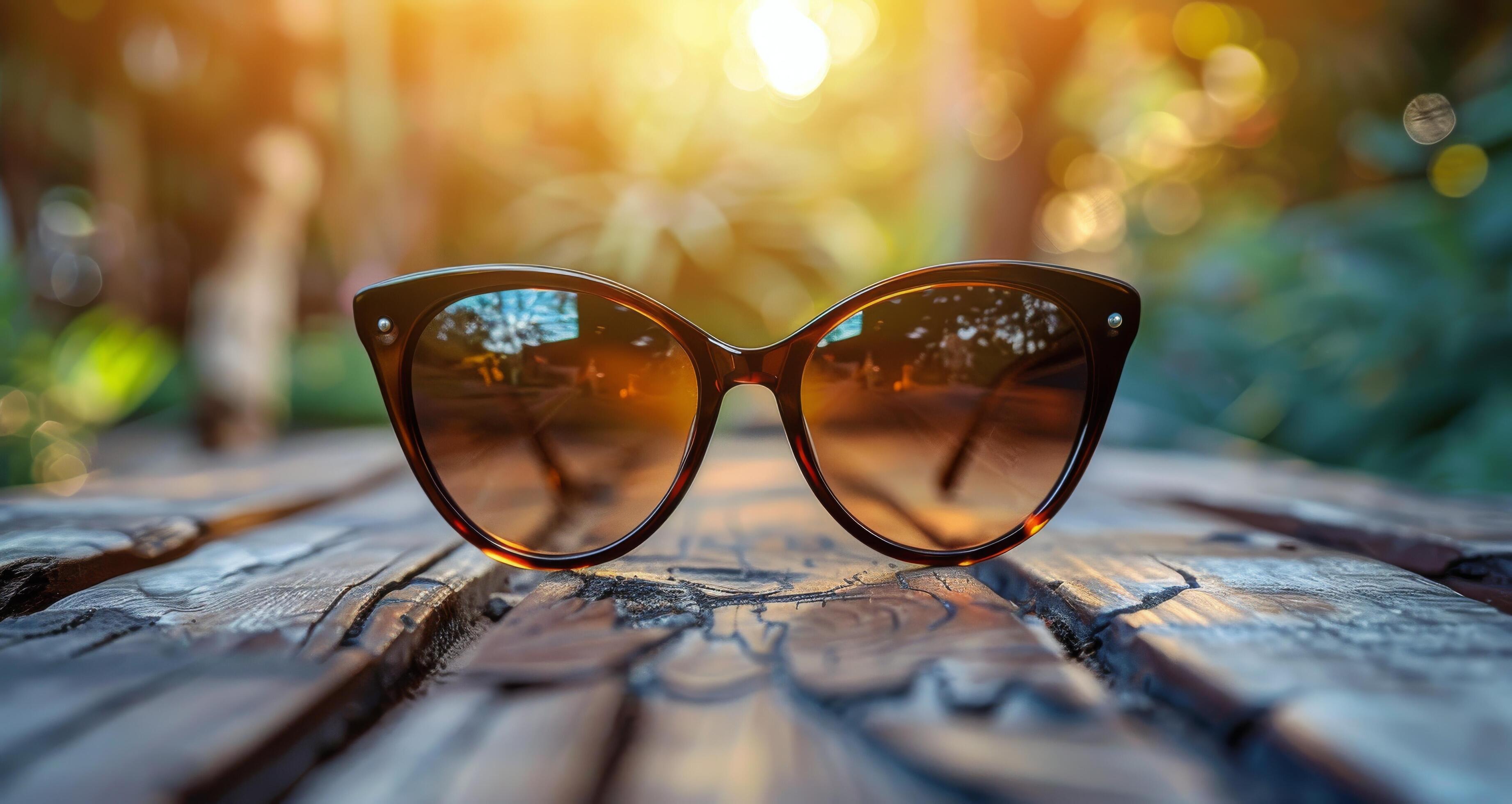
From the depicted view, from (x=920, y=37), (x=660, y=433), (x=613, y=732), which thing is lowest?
(x=613, y=732)

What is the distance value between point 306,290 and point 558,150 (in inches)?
96.6

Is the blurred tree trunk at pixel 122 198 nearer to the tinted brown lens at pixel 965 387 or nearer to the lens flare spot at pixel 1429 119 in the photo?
the tinted brown lens at pixel 965 387

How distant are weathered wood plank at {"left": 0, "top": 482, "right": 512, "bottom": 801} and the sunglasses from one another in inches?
4.4

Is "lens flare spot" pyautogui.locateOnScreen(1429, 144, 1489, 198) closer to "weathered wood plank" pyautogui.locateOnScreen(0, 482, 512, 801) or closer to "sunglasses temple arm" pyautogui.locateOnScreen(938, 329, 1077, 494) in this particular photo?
"sunglasses temple arm" pyautogui.locateOnScreen(938, 329, 1077, 494)

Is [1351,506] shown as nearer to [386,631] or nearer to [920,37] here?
[386,631]

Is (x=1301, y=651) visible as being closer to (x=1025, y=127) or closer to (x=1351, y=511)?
(x=1351, y=511)

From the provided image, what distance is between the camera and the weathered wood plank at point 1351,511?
1.51 feet

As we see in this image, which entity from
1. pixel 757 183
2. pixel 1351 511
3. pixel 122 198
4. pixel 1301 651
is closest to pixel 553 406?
pixel 1301 651

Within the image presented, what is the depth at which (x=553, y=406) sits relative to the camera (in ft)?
1.92

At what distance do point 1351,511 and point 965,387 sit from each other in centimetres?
38

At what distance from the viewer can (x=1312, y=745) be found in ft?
0.79

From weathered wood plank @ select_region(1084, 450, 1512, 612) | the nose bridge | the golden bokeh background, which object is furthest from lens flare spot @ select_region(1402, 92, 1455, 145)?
the nose bridge

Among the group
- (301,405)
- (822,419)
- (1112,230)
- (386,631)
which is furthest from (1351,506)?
(1112,230)

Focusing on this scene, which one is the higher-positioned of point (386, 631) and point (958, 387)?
point (958, 387)
